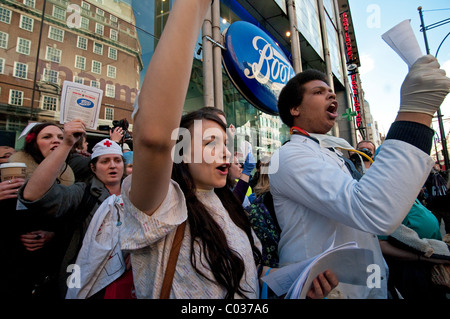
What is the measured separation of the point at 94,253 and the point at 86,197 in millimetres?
635

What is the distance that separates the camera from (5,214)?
1612 mm

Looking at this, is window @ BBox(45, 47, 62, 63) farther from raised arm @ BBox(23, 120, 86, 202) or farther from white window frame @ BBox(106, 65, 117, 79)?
raised arm @ BBox(23, 120, 86, 202)

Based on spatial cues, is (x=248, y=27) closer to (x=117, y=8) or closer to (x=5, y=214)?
(x=117, y=8)

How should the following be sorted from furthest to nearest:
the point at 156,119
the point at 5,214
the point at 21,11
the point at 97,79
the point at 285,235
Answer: the point at 97,79 < the point at 21,11 < the point at 5,214 < the point at 285,235 < the point at 156,119

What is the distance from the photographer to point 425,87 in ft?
2.95

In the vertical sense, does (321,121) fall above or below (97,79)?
below

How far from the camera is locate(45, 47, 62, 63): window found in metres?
4.51

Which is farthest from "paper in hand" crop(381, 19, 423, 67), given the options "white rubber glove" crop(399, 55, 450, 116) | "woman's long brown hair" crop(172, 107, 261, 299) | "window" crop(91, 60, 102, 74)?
"window" crop(91, 60, 102, 74)

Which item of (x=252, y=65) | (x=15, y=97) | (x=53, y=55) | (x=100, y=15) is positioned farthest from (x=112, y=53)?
(x=252, y=65)

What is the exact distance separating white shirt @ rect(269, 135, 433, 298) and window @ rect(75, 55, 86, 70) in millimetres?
5386

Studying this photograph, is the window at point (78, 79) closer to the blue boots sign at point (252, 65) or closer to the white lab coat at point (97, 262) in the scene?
the blue boots sign at point (252, 65)

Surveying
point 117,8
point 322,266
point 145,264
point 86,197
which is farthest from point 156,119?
point 117,8

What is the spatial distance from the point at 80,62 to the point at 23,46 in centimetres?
93

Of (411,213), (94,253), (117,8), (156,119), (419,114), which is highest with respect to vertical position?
(117,8)
